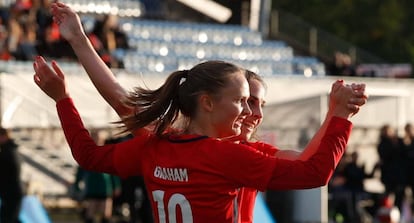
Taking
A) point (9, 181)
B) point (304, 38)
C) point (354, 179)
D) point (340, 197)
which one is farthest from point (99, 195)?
point (304, 38)

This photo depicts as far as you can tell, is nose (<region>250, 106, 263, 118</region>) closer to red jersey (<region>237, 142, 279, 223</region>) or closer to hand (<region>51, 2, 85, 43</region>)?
red jersey (<region>237, 142, 279, 223</region>)

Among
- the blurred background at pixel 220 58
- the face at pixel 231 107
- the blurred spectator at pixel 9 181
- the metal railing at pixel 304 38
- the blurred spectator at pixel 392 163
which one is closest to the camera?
the face at pixel 231 107

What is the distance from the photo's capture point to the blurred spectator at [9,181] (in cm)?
1394

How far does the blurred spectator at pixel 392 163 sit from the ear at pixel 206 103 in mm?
14835

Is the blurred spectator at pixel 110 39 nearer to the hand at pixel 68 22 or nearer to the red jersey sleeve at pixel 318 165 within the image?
the hand at pixel 68 22

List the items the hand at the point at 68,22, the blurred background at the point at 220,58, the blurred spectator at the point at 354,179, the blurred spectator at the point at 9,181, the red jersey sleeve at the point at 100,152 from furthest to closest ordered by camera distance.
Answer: the blurred spectator at the point at 354,179, the blurred background at the point at 220,58, the blurred spectator at the point at 9,181, the hand at the point at 68,22, the red jersey sleeve at the point at 100,152

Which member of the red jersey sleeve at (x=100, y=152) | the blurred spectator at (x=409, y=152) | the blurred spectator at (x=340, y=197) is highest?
the red jersey sleeve at (x=100, y=152)

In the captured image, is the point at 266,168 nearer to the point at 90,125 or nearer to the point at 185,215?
the point at 185,215

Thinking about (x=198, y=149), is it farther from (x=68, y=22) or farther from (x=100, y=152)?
(x=68, y=22)

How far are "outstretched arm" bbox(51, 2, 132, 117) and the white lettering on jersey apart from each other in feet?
1.57

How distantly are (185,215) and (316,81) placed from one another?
19227 mm

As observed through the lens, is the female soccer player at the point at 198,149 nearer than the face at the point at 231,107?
Yes

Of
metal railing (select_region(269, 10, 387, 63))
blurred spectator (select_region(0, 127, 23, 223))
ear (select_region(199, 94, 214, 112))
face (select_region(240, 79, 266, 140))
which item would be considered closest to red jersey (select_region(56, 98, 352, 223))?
ear (select_region(199, 94, 214, 112))

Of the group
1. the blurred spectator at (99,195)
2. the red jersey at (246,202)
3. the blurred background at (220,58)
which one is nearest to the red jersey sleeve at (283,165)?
the red jersey at (246,202)
